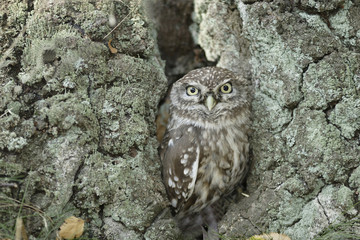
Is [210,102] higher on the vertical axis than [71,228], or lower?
higher

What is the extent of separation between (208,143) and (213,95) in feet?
1.20

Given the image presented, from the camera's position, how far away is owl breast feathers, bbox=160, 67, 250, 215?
282 cm

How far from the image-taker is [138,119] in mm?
2656

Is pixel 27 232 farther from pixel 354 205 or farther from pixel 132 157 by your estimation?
pixel 354 205

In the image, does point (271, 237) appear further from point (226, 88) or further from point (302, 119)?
point (226, 88)

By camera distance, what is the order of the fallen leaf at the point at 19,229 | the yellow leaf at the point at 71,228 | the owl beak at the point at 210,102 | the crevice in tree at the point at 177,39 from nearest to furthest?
the fallen leaf at the point at 19,229 < the yellow leaf at the point at 71,228 < the owl beak at the point at 210,102 < the crevice in tree at the point at 177,39

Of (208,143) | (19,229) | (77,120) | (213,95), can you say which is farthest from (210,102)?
(19,229)

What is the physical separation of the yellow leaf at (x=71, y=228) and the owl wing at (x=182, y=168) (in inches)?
31.2

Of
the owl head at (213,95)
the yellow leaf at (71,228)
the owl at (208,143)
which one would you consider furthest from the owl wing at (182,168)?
the yellow leaf at (71,228)

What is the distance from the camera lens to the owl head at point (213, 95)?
2824 mm

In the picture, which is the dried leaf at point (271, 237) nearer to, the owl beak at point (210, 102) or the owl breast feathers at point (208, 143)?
the owl breast feathers at point (208, 143)

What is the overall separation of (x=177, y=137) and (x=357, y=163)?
4.20 feet

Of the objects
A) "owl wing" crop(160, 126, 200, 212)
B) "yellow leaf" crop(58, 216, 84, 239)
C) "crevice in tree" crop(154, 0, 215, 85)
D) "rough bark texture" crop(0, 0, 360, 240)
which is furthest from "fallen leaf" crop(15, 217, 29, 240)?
"crevice in tree" crop(154, 0, 215, 85)

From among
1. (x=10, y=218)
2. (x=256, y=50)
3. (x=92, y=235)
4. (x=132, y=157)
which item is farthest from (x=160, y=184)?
(x=256, y=50)
